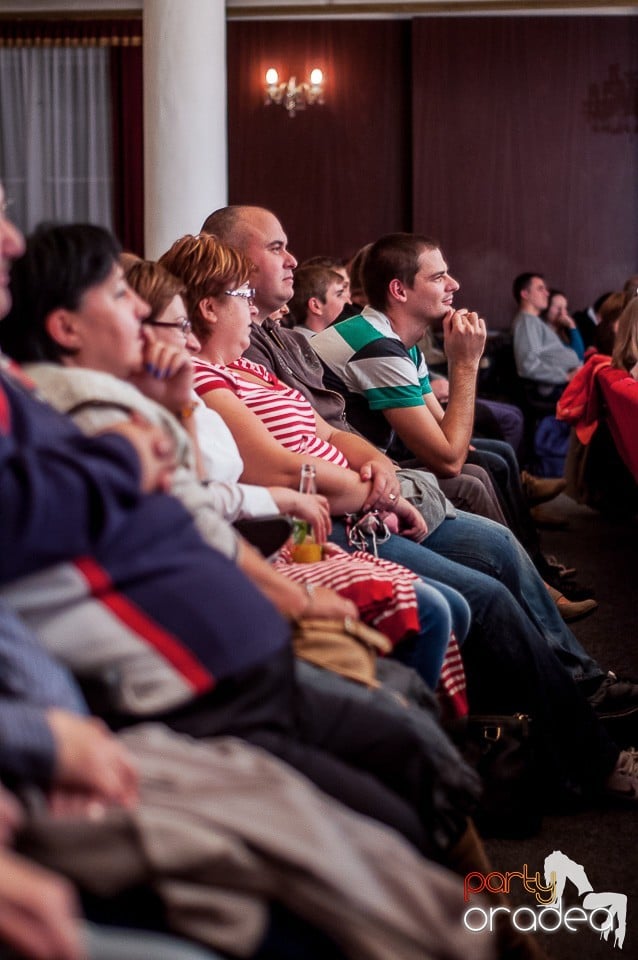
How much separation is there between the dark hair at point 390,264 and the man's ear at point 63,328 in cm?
192

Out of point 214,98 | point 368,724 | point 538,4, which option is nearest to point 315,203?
point 538,4

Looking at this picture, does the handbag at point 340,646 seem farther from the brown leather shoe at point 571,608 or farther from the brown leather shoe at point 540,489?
the brown leather shoe at point 540,489

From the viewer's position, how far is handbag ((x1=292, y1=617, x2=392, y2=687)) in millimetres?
1672

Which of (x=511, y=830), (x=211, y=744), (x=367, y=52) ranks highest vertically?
(x=367, y=52)

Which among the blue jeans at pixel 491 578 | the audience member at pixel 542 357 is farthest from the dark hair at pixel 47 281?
the audience member at pixel 542 357

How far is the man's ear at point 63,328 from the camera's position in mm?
Result: 1616

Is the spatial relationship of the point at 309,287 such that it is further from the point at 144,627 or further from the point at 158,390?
the point at 144,627

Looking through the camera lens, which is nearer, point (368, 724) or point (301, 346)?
point (368, 724)

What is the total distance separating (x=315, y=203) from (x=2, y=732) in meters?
8.33

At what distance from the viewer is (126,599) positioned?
1.30 m

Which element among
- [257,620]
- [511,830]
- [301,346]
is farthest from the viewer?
[301,346]

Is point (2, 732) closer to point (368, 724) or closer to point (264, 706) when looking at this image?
point (264, 706)

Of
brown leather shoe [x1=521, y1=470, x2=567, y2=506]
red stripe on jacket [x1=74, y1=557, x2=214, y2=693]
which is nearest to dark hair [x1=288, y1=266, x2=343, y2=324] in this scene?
brown leather shoe [x1=521, y1=470, x2=567, y2=506]

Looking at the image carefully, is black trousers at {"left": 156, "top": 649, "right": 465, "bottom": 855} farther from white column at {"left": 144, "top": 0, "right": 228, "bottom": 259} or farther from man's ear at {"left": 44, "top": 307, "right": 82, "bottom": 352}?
white column at {"left": 144, "top": 0, "right": 228, "bottom": 259}
